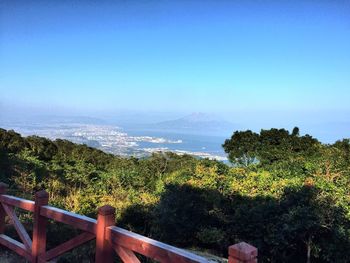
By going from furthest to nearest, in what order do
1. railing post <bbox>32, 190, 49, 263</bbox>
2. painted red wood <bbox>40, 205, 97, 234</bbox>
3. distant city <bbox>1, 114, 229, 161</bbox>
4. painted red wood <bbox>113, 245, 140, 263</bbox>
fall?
distant city <bbox>1, 114, 229, 161</bbox>, railing post <bbox>32, 190, 49, 263</bbox>, painted red wood <bbox>40, 205, 97, 234</bbox>, painted red wood <bbox>113, 245, 140, 263</bbox>

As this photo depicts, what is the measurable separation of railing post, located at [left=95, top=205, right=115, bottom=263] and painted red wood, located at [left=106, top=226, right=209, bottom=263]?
0.17 feet

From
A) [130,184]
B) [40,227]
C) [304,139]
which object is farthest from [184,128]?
[40,227]

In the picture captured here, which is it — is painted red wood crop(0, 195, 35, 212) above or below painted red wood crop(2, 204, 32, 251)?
above

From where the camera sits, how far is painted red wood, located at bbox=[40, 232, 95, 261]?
10.8 ft

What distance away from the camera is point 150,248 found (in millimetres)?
2664

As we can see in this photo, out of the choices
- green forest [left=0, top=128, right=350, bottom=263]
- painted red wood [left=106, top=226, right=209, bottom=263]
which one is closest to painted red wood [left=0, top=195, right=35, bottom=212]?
green forest [left=0, top=128, right=350, bottom=263]

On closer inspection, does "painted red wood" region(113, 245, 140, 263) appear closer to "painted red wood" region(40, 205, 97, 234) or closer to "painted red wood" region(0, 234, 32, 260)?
"painted red wood" region(40, 205, 97, 234)

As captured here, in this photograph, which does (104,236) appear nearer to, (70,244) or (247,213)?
(70,244)

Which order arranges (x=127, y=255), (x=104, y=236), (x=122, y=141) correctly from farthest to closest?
(x=122, y=141), (x=104, y=236), (x=127, y=255)

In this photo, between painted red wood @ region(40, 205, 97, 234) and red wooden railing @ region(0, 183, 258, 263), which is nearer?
red wooden railing @ region(0, 183, 258, 263)

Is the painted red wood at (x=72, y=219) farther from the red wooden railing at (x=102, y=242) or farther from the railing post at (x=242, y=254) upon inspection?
the railing post at (x=242, y=254)

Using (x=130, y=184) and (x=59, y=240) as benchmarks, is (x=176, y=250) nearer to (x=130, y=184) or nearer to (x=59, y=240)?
(x=59, y=240)

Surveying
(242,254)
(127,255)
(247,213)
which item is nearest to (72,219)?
(127,255)

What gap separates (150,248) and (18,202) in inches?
90.3
